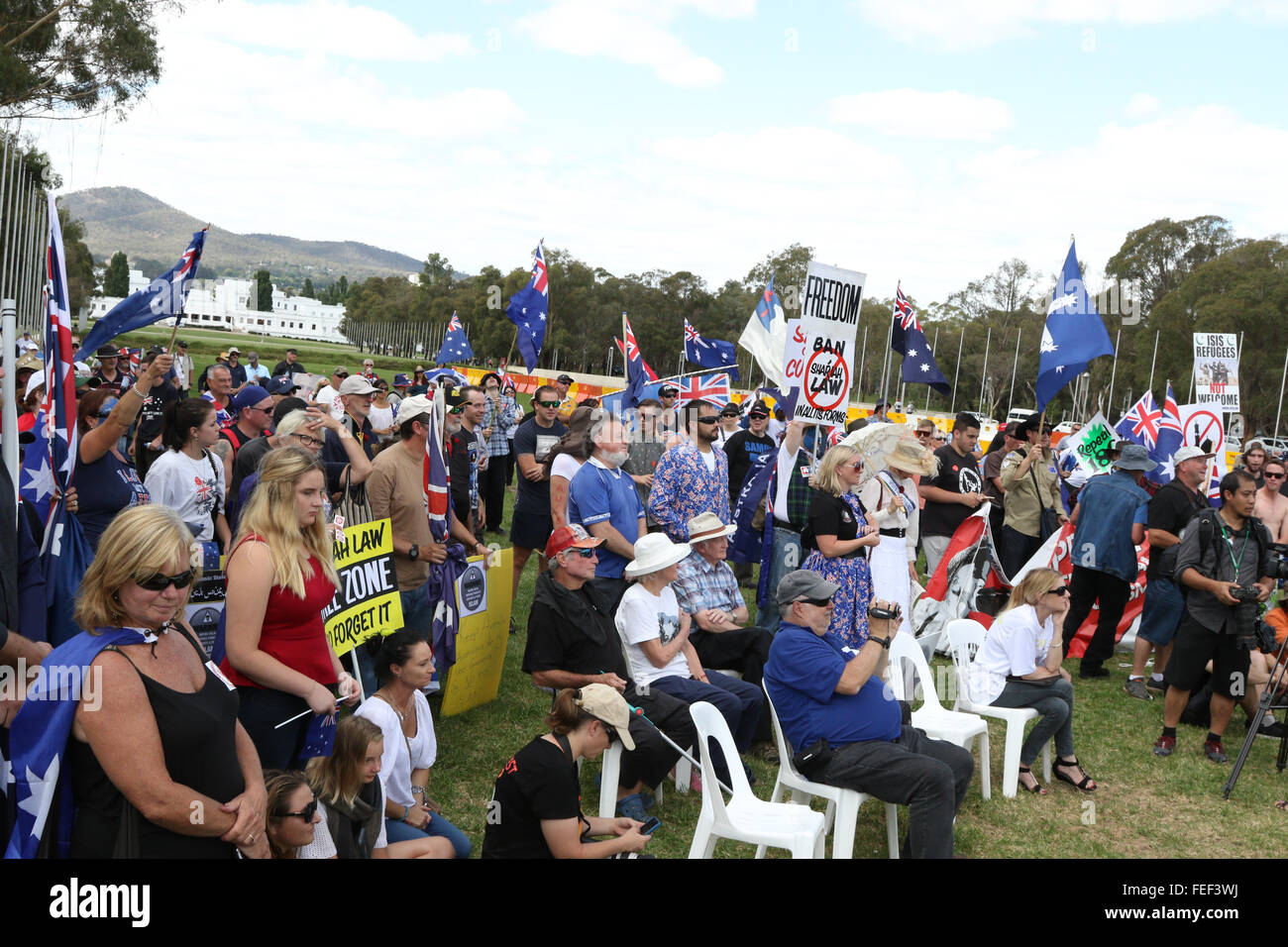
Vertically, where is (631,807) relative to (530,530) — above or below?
below

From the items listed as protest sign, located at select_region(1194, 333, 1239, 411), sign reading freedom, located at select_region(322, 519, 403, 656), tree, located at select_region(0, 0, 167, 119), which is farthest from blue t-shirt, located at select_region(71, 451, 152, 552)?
tree, located at select_region(0, 0, 167, 119)

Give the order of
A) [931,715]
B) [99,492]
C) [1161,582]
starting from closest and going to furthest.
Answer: [99,492] < [931,715] < [1161,582]

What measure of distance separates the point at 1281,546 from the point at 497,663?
5739mm

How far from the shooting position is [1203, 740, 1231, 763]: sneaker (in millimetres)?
7156

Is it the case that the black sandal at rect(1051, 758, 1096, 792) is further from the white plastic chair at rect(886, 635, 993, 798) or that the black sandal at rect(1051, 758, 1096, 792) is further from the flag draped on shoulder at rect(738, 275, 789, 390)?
the flag draped on shoulder at rect(738, 275, 789, 390)

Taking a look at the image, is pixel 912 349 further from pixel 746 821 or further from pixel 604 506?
pixel 746 821

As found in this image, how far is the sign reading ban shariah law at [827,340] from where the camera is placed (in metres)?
7.75

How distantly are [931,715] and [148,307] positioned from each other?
18.0ft

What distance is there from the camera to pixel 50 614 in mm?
4184

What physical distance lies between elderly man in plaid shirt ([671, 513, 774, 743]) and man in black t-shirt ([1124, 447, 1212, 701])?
156 inches

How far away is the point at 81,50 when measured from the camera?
3141 centimetres

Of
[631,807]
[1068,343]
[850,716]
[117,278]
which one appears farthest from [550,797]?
[117,278]
